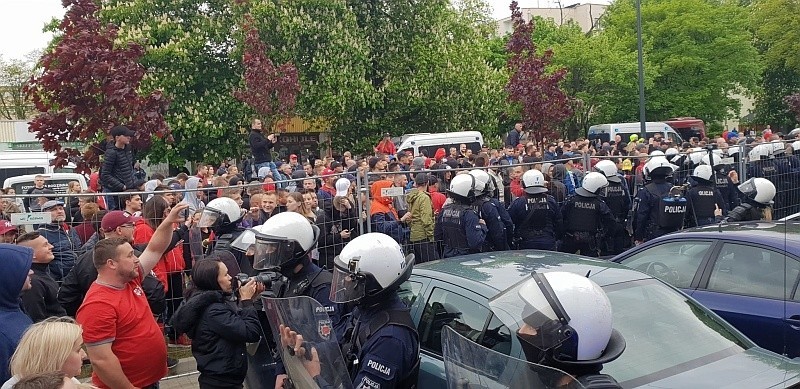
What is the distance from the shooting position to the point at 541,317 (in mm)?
2824

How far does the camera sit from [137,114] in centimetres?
1070

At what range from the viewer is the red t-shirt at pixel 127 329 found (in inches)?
174

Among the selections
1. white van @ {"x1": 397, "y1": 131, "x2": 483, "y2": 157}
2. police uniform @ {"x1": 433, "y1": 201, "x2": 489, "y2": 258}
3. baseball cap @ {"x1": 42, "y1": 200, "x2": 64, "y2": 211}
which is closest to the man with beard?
baseball cap @ {"x1": 42, "y1": 200, "x2": 64, "y2": 211}

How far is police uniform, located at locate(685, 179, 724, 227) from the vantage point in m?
9.49

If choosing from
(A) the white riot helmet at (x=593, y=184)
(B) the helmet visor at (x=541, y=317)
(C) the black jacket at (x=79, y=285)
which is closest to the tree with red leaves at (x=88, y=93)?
(C) the black jacket at (x=79, y=285)

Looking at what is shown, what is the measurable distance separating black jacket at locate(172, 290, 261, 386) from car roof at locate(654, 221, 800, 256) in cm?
370

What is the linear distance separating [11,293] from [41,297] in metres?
1.80

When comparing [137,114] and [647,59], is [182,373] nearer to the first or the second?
[137,114]

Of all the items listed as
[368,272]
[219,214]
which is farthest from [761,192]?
[368,272]

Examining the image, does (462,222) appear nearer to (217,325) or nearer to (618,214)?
(618,214)

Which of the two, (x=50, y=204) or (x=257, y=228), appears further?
(x=50, y=204)

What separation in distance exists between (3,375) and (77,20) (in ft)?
27.2

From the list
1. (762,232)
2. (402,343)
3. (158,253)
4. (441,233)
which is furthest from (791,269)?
(158,253)

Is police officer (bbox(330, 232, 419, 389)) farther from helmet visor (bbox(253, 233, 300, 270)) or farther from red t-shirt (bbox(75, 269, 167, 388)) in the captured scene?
red t-shirt (bbox(75, 269, 167, 388))
